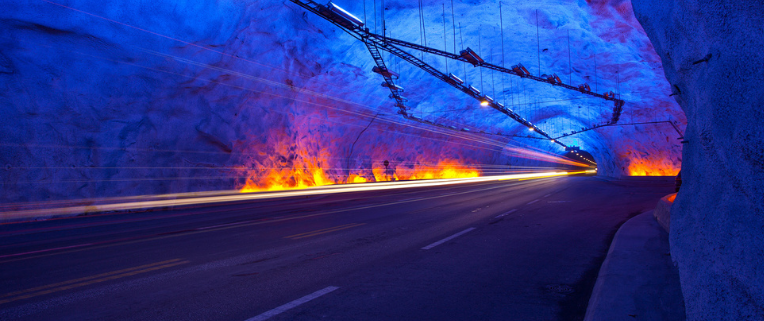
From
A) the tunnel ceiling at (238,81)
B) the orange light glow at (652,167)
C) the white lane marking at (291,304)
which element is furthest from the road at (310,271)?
the orange light glow at (652,167)

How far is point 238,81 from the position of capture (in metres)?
21.7

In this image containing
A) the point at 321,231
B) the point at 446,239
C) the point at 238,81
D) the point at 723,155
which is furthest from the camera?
the point at 238,81

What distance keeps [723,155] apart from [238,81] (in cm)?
2204

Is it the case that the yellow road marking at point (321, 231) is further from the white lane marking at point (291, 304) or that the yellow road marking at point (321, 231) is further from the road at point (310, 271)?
the white lane marking at point (291, 304)

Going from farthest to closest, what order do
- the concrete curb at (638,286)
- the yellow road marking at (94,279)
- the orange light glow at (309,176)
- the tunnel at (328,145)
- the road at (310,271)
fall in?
1. the orange light glow at (309,176)
2. the yellow road marking at (94,279)
3. the road at (310,271)
4. the concrete curb at (638,286)
5. the tunnel at (328,145)

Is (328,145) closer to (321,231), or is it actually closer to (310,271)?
(321,231)

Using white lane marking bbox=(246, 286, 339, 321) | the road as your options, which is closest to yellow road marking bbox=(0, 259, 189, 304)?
the road

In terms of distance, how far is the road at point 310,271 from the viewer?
4.26 m

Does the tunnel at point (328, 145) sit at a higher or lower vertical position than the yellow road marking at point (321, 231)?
higher

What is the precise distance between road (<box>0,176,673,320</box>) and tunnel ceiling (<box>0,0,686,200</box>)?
6.41 m

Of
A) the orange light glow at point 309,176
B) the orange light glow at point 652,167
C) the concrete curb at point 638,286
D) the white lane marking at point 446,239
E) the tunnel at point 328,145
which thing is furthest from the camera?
the orange light glow at point 652,167

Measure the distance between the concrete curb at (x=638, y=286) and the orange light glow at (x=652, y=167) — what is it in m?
40.7

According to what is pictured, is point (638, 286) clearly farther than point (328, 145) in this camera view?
No

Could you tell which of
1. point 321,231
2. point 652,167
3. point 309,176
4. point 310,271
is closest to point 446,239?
point 321,231
